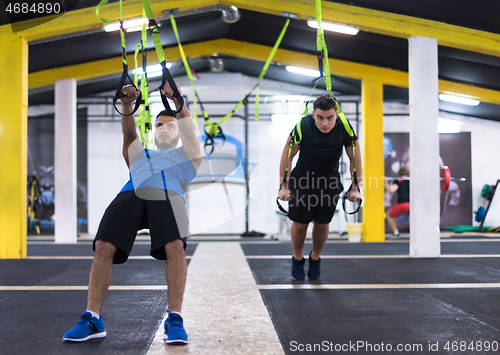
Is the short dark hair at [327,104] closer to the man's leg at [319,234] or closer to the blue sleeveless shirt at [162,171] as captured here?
the man's leg at [319,234]

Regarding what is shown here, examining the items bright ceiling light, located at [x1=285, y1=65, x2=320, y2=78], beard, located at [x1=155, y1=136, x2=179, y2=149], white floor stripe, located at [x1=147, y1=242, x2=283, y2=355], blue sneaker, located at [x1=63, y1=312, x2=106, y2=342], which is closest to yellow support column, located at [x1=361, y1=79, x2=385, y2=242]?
bright ceiling light, located at [x1=285, y1=65, x2=320, y2=78]

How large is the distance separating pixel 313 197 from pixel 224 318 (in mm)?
1195

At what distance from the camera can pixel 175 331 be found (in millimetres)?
1802

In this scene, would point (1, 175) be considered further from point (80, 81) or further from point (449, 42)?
point (449, 42)

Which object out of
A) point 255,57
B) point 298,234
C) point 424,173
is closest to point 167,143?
point 298,234

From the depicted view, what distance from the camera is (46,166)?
1038 cm

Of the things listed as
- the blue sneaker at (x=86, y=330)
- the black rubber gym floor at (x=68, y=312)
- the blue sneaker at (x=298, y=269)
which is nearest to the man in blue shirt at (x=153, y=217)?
the blue sneaker at (x=86, y=330)

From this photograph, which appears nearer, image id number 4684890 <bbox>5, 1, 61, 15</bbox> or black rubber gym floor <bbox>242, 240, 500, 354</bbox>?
black rubber gym floor <bbox>242, 240, 500, 354</bbox>

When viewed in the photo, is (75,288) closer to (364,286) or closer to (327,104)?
(364,286)

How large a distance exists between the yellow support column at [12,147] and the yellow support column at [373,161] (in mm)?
5347

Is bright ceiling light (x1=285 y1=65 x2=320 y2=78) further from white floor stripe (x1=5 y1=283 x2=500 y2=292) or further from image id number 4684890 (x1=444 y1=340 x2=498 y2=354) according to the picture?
image id number 4684890 (x1=444 y1=340 x2=498 y2=354)

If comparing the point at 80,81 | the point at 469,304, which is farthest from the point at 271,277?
the point at 80,81
